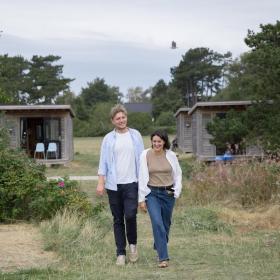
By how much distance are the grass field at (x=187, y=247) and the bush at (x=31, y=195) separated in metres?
0.46

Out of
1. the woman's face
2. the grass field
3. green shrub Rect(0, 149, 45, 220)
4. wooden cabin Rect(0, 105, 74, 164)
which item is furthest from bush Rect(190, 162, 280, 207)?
wooden cabin Rect(0, 105, 74, 164)

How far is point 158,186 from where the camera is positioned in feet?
19.9

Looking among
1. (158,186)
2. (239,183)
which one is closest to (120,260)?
(158,186)

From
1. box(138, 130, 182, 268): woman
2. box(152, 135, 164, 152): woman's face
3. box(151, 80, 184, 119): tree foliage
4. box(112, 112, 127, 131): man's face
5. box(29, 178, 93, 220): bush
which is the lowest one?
box(29, 178, 93, 220): bush

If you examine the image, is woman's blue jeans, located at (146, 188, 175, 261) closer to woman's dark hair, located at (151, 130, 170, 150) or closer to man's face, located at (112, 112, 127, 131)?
woman's dark hair, located at (151, 130, 170, 150)

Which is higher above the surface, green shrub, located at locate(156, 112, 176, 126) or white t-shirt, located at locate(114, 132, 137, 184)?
green shrub, located at locate(156, 112, 176, 126)

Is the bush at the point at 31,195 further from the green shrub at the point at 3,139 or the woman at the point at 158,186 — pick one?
the woman at the point at 158,186

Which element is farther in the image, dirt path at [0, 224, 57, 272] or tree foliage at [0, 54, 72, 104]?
tree foliage at [0, 54, 72, 104]

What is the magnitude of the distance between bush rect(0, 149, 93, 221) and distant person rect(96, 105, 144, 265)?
2.71 metres

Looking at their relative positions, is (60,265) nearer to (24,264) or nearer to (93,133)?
(24,264)

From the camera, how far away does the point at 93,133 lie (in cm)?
5894

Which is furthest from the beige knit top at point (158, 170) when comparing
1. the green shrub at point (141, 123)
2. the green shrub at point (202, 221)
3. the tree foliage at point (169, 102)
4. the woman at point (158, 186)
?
the tree foliage at point (169, 102)

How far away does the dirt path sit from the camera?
6.12m

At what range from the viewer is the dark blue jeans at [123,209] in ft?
20.0
